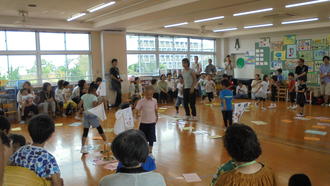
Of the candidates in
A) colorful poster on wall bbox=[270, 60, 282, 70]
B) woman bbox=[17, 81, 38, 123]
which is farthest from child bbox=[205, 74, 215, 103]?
woman bbox=[17, 81, 38, 123]

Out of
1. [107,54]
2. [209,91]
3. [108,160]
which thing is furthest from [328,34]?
[108,160]

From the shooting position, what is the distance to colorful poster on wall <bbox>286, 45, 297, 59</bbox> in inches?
527

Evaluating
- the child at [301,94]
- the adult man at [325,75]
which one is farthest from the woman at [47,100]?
the adult man at [325,75]

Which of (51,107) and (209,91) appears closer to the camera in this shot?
(51,107)

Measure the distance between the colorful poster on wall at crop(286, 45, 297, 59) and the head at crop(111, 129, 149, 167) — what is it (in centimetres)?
1355

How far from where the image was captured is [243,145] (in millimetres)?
1686

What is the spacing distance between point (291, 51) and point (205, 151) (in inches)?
407

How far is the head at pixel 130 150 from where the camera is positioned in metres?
1.56

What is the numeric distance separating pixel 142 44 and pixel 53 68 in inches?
169

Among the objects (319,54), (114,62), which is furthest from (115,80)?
(319,54)

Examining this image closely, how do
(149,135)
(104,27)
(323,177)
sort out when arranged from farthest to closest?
(104,27)
(149,135)
(323,177)

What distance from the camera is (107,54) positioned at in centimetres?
1119

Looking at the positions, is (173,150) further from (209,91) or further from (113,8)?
(209,91)

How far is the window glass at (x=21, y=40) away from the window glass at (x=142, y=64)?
4.11m
